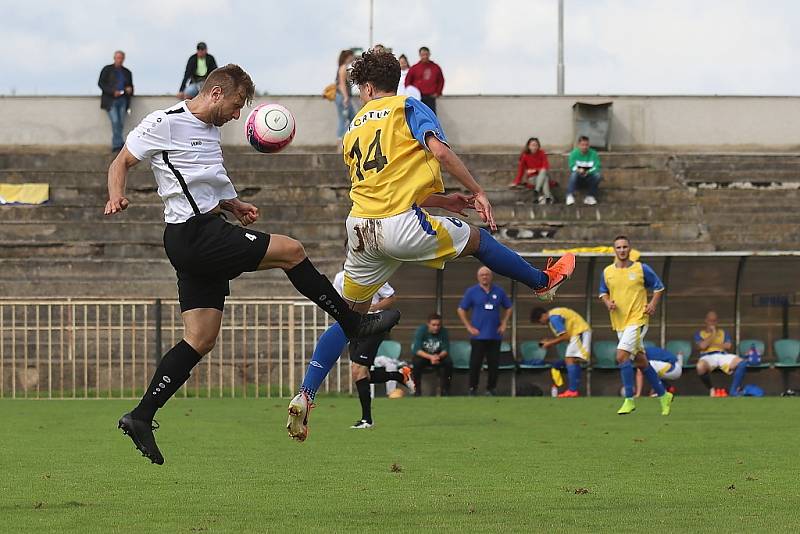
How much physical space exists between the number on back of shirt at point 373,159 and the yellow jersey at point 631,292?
8937mm

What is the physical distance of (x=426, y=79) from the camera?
2625 cm

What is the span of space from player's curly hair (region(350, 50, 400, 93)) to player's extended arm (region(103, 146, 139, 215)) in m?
1.48

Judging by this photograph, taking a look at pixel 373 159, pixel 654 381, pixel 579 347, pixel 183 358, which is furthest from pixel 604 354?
pixel 183 358

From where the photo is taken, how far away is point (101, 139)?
27812 mm

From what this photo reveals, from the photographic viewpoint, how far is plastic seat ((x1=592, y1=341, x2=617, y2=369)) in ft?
69.9

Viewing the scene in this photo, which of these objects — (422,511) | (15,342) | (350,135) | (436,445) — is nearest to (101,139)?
(15,342)

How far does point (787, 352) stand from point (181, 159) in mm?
15482

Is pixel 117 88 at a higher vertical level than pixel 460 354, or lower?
higher

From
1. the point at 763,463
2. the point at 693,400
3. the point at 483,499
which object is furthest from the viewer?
the point at 693,400

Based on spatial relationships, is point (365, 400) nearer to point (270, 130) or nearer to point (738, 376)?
point (270, 130)

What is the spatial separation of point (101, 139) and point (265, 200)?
15.8 feet

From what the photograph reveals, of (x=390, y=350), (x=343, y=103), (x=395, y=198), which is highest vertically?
(x=343, y=103)

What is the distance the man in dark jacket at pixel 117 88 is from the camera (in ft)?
88.2

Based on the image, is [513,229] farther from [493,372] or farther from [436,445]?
[436,445]
